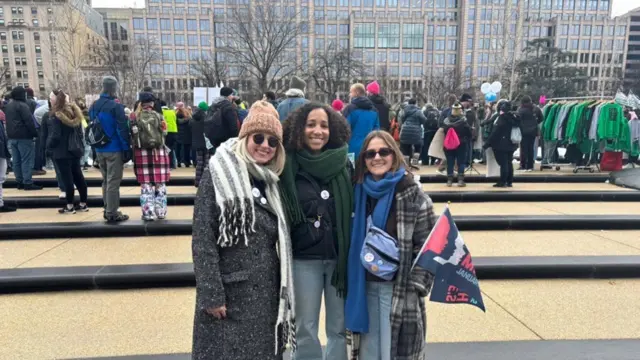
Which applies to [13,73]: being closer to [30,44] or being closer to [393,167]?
[30,44]

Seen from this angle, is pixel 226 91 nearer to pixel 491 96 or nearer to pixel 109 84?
pixel 109 84

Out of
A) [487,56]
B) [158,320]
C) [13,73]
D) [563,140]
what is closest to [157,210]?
[158,320]

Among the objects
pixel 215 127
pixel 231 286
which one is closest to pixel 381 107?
pixel 215 127

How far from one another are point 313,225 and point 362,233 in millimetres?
284

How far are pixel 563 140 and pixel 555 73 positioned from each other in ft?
108

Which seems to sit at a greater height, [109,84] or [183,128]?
[109,84]

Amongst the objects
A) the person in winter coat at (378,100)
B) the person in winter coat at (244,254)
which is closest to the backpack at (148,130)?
the person in winter coat at (244,254)

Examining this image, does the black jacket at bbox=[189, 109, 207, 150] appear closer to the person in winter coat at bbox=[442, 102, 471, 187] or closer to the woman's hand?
the person in winter coat at bbox=[442, 102, 471, 187]

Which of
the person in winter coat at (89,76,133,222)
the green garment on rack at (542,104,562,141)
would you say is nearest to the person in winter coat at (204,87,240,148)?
the person in winter coat at (89,76,133,222)

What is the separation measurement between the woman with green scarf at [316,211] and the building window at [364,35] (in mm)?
97651

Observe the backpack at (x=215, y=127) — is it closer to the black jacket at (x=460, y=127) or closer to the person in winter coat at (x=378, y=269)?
the person in winter coat at (x=378, y=269)

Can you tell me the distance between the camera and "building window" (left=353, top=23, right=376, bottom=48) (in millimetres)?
95062

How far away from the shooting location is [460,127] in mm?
8211

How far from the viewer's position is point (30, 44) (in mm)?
97312
